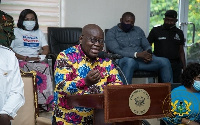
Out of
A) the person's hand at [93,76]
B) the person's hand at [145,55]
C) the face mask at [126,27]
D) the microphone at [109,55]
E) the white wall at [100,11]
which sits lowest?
the person's hand at [145,55]

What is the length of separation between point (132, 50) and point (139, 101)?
3842 mm

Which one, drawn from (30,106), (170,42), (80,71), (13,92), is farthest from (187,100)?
(170,42)

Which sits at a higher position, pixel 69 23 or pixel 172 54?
pixel 69 23

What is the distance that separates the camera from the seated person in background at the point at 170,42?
5.73m

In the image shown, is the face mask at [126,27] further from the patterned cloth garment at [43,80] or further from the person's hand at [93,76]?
the person's hand at [93,76]

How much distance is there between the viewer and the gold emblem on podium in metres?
1.58

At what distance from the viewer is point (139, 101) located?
159cm

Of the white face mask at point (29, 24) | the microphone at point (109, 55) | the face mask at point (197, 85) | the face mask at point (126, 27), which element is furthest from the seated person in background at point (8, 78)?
the face mask at point (126, 27)

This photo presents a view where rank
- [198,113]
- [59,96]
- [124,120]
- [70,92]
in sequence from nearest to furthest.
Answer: [124,120] → [70,92] → [59,96] → [198,113]

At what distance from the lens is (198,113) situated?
2.87m

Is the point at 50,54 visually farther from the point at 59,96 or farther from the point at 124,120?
the point at 124,120

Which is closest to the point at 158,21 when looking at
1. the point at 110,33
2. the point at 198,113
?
the point at 110,33

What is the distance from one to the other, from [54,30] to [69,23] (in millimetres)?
508

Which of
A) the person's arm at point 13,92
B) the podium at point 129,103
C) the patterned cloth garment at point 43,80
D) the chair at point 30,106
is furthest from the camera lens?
the patterned cloth garment at point 43,80
